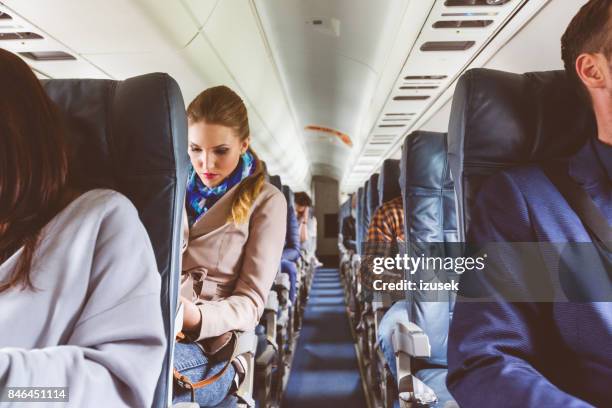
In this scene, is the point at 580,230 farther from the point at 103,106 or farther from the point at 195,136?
the point at 195,136

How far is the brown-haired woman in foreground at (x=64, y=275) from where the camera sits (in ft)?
2.87

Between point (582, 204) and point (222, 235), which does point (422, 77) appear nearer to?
point (222, 235)

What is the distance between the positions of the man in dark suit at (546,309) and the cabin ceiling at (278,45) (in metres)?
2.05

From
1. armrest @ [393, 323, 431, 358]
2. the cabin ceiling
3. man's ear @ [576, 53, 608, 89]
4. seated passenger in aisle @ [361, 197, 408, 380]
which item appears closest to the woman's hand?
armrest @ [393, 323, 431, 358]

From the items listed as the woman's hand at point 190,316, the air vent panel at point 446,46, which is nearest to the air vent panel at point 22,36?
the woman's hand at point 190,316

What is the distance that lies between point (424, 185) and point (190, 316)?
147 cm

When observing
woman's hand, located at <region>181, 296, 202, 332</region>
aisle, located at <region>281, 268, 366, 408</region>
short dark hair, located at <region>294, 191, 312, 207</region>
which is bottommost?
aisle, located at <region>281, 268, 366, 408</region>

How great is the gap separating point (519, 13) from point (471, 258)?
2573 mm

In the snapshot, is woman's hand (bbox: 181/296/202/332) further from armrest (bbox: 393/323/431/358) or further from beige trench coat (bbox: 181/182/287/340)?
armrest (bbox: 393/323/431/358)

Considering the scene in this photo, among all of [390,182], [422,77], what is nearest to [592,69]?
[390,182]

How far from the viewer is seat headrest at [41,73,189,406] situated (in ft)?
4.08

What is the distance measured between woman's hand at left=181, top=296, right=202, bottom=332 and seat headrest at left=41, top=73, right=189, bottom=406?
185 mm

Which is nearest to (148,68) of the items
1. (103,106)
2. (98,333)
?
(103,106)

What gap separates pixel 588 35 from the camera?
1.16 m
